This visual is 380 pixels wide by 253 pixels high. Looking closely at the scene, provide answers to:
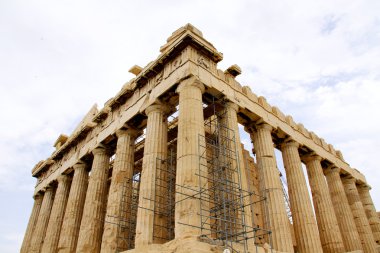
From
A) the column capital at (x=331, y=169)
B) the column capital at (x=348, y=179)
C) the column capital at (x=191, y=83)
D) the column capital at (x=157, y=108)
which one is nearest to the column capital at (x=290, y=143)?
the column capital at (x=331, y=169)

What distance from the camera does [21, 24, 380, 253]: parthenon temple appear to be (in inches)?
509

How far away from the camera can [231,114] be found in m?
16.3

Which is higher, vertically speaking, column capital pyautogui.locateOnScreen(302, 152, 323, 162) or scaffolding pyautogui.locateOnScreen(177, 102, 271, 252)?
column capital pyautogui.locateOnScreen(302, 152, 323, 162)

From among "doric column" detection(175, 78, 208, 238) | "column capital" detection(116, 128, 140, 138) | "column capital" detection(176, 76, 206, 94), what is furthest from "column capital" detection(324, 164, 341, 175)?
"column capital" detection(116, 128, 140, 138)

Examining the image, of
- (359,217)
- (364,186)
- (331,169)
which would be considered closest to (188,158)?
(331,169)

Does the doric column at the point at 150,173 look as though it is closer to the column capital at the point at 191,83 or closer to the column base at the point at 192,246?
the column base at the point at 192,246

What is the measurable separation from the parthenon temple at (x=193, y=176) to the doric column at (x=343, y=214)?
0.07m

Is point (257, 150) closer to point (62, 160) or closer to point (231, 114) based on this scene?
point (231, 114)

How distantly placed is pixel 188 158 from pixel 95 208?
8.70 meters

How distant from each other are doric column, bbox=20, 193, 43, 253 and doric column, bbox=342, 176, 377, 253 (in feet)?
81.4

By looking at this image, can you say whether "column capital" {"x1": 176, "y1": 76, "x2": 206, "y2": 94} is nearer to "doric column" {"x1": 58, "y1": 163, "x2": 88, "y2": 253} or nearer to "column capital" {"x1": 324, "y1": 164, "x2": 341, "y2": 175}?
"doric column" {"x1": 58, "y1": 163, "x2": 88, "y2": 253}

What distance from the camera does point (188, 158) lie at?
13.1 m

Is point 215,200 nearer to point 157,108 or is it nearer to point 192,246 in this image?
point 192,246

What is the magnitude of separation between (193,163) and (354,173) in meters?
→ 19.7
